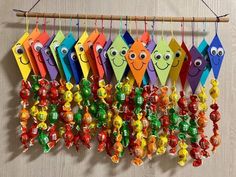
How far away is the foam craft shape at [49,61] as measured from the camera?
0.92m

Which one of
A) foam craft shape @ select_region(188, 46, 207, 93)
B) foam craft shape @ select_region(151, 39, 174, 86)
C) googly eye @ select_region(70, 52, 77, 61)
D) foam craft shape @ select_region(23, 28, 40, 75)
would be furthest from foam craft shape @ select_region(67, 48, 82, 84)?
foam craft shape @ select_region(188, 46, 207, 93)

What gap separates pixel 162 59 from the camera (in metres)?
0.93

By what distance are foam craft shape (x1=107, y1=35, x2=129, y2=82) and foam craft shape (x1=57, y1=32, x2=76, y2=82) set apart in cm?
11

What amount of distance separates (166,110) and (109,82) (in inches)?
7.0

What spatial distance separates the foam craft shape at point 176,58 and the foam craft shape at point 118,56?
0.13 m

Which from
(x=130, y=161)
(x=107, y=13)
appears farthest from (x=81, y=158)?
(x=107, y=13)

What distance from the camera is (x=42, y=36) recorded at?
3.10 ft

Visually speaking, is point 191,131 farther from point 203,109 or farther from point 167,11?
point 167,11

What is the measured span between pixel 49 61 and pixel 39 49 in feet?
0.14

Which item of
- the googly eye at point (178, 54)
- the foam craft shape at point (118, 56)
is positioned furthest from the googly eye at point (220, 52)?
the foam craft shape at point (118, 56)

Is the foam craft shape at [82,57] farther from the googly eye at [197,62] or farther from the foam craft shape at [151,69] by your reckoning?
the googly eye at [197,62]

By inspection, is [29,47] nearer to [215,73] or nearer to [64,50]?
[64,50]

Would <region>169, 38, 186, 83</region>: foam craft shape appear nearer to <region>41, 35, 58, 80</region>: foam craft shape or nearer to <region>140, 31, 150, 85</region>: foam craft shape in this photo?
<region>140, 31, 150, 85</region>: foam craft shape

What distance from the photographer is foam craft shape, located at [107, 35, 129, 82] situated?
917 mm
